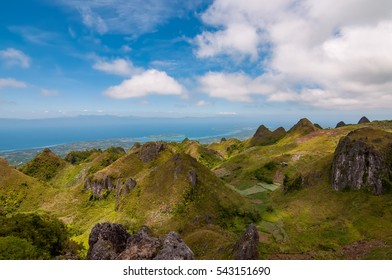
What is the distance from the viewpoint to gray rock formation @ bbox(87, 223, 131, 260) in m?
27.7

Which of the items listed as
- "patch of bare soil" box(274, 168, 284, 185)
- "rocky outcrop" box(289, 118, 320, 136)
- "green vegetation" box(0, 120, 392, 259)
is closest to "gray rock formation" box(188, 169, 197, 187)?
"green vegetation" box(0, 120, 392, 259)

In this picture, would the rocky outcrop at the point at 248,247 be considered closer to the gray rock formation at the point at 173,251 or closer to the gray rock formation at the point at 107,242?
the gray rock formation at the point at 173,251

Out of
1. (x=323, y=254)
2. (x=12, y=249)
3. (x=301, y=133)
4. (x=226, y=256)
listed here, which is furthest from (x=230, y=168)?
(x=12, y=249)

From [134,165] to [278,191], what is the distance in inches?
2334

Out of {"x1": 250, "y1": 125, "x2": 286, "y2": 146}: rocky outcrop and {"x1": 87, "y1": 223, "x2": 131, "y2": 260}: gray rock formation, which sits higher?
{"x1": 250, "y1": 125, "x2": 286, "y2": 146}: rocky outcrop

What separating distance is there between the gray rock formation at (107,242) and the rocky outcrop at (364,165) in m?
56.1

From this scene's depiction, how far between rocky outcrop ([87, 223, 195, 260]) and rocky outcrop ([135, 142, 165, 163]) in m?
83.7

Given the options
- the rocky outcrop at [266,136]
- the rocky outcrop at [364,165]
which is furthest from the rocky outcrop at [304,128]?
the rocky outcrop at [364,165]

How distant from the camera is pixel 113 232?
104 ft

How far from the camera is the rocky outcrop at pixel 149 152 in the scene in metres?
115

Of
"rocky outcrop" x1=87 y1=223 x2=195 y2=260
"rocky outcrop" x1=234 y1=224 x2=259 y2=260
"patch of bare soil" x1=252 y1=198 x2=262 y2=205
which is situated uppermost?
"rocky outcrop" x1=87 y1=223 x2=195 y2=260

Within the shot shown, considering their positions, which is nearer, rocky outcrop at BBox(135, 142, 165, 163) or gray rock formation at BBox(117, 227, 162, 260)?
gray rock formation at BBox(117, 227, 162, 260)

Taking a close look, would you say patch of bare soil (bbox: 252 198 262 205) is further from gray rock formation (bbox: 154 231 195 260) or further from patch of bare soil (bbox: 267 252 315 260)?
gray rock formation (bbox: 154 231 195 260)
